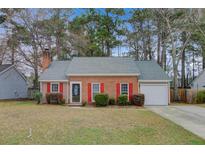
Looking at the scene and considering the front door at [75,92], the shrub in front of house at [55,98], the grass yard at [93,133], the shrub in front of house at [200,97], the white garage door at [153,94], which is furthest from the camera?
the shrub in front of house at [200,97]

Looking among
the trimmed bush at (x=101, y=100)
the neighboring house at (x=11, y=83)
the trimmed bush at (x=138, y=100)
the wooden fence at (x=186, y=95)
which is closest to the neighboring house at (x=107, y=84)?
the trimmed bush at (x=138, y=100)

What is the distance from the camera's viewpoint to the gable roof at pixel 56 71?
26.4m

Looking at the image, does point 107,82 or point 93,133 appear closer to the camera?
point 93,133

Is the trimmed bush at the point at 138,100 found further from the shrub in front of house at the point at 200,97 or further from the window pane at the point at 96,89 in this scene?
the shrub in front of house at the point at 200,97

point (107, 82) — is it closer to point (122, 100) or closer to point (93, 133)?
point (122, 100)

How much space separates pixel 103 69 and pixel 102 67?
1.47 feet

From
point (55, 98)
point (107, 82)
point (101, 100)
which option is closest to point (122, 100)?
point (101, 100)

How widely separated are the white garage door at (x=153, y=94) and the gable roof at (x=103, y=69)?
0.64 metres

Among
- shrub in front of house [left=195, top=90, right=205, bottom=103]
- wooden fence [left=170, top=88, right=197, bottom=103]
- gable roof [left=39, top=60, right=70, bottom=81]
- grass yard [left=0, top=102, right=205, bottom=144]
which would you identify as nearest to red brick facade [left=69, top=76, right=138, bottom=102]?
gable roof [left=39, top=60, right=70, bottom=81]

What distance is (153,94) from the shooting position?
25703 millimetres

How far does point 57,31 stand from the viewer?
1312 inches

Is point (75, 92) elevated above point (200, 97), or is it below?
above
